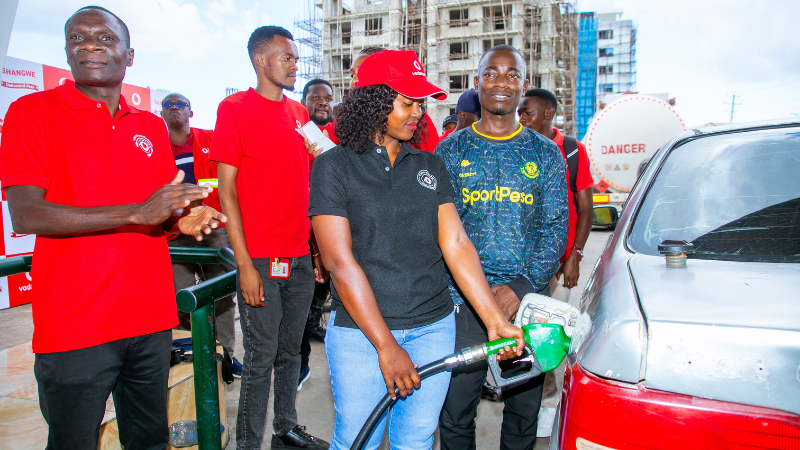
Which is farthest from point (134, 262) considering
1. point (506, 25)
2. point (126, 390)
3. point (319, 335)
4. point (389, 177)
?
point (506, 25)

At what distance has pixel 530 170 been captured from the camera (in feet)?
8.05

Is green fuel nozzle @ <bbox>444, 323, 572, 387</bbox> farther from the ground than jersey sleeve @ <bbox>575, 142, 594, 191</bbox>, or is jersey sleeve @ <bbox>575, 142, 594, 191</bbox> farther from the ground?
jersey sleeve @ <bbox>575, 142, 594, 191</bbox>

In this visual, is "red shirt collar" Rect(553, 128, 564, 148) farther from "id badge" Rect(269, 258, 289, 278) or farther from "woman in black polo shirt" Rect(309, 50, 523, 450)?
"id badge" Rect(269, 258, 289, 278)

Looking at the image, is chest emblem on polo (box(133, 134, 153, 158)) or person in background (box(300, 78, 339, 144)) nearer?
chest emblem on polo (box(133, 134, 153, 158))

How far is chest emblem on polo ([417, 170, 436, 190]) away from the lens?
1.89m

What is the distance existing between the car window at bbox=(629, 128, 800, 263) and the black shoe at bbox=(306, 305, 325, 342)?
378cm

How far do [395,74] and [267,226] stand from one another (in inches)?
47.2

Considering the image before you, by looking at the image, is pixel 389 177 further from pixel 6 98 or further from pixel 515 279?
pixel 6 98

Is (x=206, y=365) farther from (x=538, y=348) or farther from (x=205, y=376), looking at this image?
(x=538, y=348)

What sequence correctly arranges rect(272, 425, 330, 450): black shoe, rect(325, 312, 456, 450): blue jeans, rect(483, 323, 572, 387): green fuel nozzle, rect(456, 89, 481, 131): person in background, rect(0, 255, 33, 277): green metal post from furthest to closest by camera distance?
rect(456, 89, 481, 131): person in background < rect(272, 425, 330, 450): black shoe < rect(0, 255, 33, 277): green metal post < rect(325, 312, 456, 450): blue jeans < rect(483, 323, 572, 387): green fuel nozzle

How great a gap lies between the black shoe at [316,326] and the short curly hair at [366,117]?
3.37m

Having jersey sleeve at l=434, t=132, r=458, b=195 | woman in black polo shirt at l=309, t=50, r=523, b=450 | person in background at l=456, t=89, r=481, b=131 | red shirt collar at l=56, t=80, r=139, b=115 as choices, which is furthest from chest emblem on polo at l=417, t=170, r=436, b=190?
person in background at l=456, t=89, r=481, b=131

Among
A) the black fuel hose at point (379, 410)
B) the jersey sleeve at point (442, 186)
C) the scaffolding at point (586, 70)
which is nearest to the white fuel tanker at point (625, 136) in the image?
the jersey sleeve at point (442, 186)

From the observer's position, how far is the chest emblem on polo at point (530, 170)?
244 centimetres
